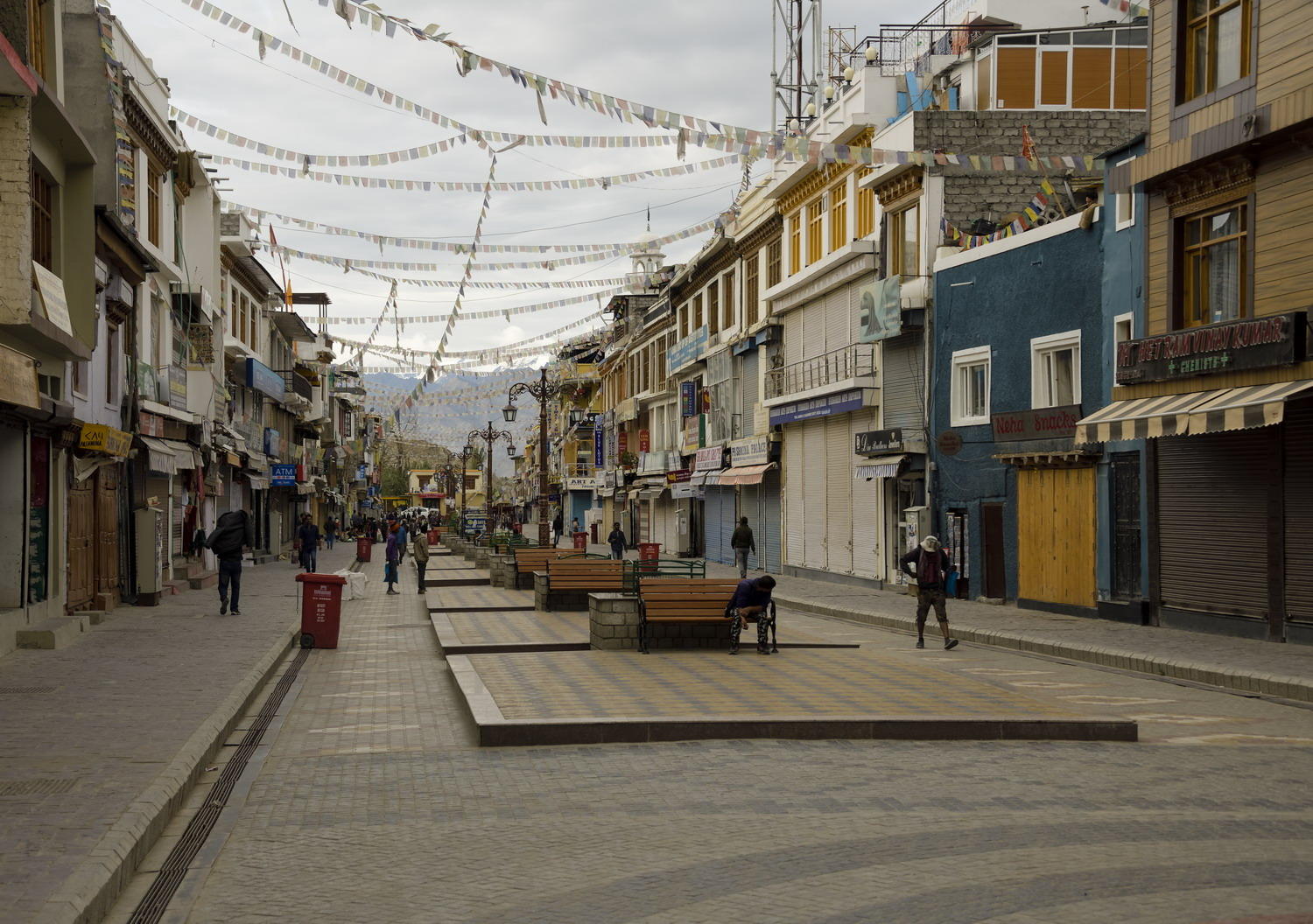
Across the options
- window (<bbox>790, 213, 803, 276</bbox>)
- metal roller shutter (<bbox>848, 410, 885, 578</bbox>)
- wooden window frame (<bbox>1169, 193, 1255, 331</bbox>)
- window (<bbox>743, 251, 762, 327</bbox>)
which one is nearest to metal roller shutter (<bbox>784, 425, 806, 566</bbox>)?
metal roller shutter (<bbox>848, 410, 885, 578</bbox>)

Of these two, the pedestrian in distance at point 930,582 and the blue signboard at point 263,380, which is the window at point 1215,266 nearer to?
the pedestrian in distance at point 930,582

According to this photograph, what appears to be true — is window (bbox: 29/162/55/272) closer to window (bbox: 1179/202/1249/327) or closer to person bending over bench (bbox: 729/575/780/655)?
person bending over bench (bbox: 729/575/780/655)

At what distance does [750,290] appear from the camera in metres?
46.8

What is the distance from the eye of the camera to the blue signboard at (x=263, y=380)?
48250 millimetres

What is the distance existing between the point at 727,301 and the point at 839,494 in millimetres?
15310

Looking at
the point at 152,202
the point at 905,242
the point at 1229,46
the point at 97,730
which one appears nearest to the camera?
the point at 97,730

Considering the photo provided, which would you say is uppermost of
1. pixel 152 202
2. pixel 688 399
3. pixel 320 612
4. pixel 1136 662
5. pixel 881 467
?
pixel 152 202

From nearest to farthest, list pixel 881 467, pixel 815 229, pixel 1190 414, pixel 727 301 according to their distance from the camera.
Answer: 1. pixel 1190 414
2. pixel 881 467
3. pixel 815 229
4. pixel 727 301

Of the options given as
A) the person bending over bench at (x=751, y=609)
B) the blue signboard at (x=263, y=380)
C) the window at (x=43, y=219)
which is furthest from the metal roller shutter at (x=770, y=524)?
the window at (x=43, y=219)

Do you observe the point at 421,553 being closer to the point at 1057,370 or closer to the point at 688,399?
the point at 1057,370

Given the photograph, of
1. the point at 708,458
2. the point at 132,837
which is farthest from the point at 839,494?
the point at 132,837

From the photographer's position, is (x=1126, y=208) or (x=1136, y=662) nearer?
(x=1136, y=662)

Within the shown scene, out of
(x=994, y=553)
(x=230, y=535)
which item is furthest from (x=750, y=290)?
(x=230, y=535)

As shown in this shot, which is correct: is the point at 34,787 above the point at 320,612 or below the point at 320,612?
below
